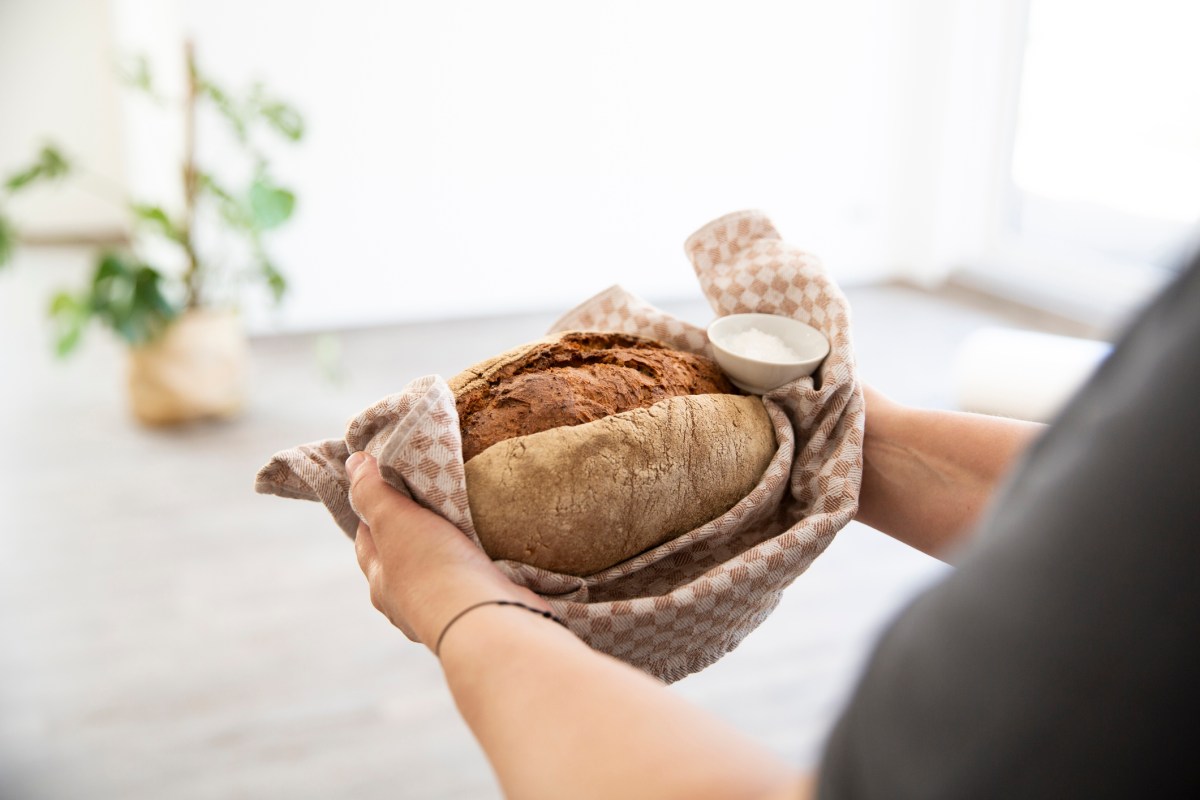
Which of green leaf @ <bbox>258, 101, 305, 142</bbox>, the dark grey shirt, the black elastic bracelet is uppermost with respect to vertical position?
the dark grey shirt

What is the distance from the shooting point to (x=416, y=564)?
28.4 inches

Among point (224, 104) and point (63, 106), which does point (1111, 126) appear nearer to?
point (224, 104)

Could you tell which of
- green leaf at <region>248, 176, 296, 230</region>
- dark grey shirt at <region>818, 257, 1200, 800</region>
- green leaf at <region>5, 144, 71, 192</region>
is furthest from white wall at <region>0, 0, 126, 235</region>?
dark grey shirt at <region>818, 257, 1200, 800</region>

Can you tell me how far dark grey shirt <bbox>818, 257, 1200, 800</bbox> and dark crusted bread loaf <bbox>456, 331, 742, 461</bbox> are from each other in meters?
0.53

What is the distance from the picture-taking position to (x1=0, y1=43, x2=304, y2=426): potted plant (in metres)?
2.96

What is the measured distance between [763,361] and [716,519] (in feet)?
0.54

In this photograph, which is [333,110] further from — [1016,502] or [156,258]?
[1016,502]

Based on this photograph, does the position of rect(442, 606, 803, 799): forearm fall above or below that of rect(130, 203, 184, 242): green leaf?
above

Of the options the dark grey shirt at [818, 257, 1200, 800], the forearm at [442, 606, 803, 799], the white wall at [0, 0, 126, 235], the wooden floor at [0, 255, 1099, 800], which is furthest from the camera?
the white wall at [0, 0, 126, 235]

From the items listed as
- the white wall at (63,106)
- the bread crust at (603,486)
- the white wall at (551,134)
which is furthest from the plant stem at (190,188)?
the bread crust at (603,486)

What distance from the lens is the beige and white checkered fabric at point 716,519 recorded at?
77cm

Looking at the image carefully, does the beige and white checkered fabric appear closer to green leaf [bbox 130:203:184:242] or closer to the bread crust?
the bread crust

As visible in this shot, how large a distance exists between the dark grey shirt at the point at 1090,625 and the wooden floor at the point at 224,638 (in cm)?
109

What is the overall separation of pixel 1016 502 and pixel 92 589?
246 centimetres
